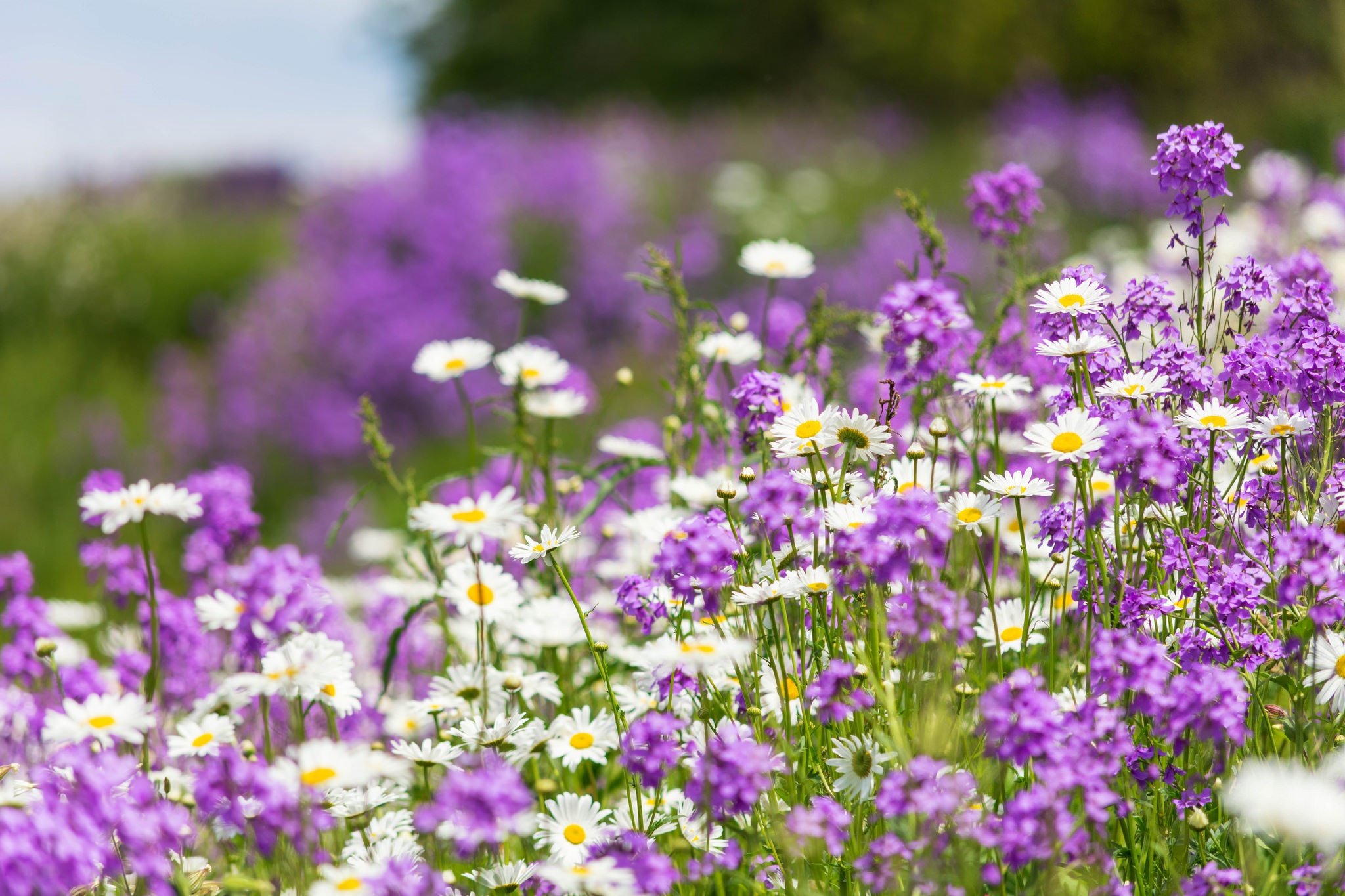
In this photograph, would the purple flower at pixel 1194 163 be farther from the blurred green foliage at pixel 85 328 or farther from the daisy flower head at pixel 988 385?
the blurred green foliage at pixel 85 328

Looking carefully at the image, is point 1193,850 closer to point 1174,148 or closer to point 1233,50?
point 1174,148

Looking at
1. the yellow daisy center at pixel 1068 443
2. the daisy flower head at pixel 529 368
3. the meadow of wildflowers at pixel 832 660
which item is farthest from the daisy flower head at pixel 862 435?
the daisy flower head at pixel 529 368

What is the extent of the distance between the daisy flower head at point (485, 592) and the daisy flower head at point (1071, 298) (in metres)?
1.10

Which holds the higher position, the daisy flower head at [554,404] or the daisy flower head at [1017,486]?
the daisy flower head at [554,404]

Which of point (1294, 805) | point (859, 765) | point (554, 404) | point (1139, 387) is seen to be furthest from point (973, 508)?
point (554, 404)

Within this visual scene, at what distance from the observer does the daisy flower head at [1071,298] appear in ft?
6.53

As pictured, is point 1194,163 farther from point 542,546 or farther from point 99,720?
point 99,720

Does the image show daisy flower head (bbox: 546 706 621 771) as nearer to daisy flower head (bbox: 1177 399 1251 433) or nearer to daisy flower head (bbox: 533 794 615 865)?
daisy flower head (bbox: 533 794 615 865)

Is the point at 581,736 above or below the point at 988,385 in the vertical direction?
below

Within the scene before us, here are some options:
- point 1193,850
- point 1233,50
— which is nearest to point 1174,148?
point 1193,850

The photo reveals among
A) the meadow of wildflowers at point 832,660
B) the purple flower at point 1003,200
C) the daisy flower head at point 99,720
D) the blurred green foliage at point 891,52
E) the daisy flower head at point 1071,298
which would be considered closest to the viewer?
the meadow of wildflowers at point 832,660

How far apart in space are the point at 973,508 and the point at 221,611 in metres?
1.43

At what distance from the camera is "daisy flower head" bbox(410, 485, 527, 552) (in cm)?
191

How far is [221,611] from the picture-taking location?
2.19 meters
